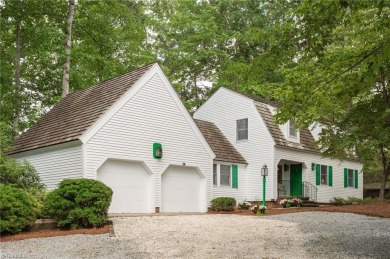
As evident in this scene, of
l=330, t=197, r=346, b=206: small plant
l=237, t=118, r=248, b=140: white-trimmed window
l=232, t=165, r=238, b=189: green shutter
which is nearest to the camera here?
l=232, t=165, r=238, b=189: green shutter

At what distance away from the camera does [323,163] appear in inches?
1061

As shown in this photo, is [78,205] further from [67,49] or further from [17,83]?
[67,49]

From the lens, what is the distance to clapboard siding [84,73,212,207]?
15578 millimetres

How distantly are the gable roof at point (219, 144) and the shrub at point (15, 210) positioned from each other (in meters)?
11.5

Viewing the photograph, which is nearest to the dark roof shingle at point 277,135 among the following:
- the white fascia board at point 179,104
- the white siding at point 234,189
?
the white siding at point 234,189

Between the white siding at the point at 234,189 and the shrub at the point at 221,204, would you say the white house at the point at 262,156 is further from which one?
the shrub at the point at 221,204

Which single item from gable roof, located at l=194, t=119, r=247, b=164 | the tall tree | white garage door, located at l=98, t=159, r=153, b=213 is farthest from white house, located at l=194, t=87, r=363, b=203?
the tall tree

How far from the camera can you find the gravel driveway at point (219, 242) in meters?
8.21

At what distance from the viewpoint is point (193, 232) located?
1117 cm

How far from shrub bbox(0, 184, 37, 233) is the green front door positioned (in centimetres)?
1753

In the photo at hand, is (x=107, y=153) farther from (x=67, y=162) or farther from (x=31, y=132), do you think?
(x=31, y=132)

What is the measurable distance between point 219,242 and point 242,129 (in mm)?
15214

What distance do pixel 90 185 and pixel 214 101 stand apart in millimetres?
14840

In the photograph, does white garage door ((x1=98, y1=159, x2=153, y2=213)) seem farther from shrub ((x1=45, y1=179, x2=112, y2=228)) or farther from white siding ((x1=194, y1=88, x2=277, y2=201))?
white siding ((x1=194, y1=88, x2=277, y2=201))
